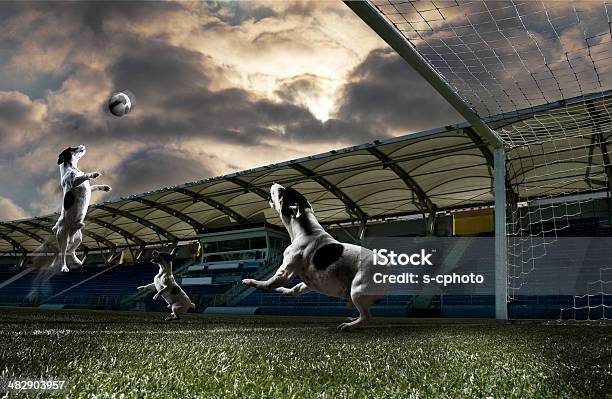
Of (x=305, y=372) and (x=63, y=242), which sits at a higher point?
(x=63, y=242)

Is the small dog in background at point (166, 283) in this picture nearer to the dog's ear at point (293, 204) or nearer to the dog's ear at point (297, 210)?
the dog's ear at point (293, 204)

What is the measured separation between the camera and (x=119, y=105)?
216 inches

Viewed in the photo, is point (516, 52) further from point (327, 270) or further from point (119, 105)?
A: point (119, 105)

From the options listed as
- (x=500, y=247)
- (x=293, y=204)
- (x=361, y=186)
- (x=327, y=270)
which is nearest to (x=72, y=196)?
(x=293, y=204)

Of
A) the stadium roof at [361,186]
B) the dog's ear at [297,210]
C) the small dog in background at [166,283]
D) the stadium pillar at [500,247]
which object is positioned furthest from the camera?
the stadium roof at [361,186]

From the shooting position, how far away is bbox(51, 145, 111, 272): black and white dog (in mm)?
5074

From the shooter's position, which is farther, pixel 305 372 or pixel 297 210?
pixel 297 210

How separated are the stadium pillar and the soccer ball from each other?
757cm

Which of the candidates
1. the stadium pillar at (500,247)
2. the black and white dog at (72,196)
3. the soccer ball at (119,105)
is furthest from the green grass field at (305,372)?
the stadium pillar at (500,247)

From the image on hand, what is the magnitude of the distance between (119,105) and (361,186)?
78.0 ft

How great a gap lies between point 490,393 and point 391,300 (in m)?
24.0

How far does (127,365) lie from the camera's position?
7.82ft

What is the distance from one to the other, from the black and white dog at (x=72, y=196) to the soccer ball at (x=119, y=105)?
1.86 ft

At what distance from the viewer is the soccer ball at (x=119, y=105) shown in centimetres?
545
